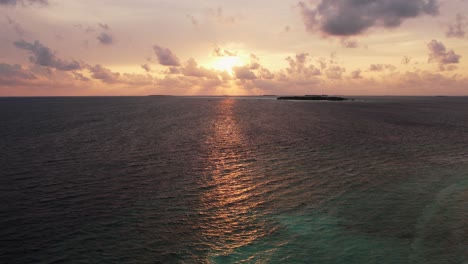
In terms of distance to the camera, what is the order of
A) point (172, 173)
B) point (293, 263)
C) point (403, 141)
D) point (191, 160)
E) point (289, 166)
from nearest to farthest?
point (293, 263) < point (172, 173) < point (289, 166) < point (191, 160) < point (403, 141)

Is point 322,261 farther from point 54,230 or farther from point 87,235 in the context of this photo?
point 54,230

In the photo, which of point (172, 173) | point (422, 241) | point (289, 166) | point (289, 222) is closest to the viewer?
point (422, 241)

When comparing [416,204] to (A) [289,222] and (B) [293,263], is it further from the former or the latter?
(B) [293,263]

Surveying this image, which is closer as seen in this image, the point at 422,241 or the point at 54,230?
the point at 422,241

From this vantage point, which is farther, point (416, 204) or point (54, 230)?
point (416, 204)

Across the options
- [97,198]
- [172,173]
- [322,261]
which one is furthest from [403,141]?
[97,198]

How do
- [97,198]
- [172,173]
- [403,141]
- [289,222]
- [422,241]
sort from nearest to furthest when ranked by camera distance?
[422,241]
[289,222]
[97,198]
[172,173]
[403,141]

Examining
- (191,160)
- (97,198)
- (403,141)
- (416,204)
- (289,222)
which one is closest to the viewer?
(289,222)

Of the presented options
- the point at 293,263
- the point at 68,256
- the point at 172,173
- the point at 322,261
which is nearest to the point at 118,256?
the point at 68,256

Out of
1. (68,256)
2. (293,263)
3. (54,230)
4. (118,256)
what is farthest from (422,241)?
(54,230)
